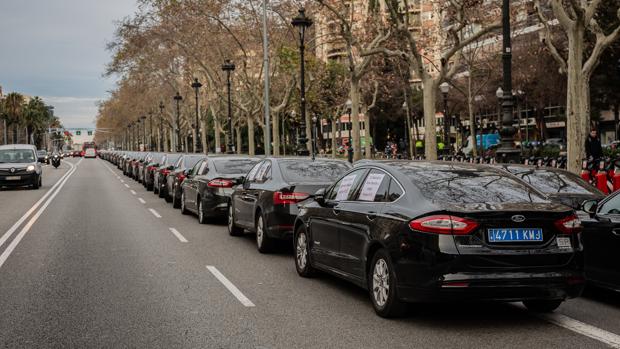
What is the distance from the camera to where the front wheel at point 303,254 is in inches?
384

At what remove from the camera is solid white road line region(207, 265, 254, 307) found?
324 inches

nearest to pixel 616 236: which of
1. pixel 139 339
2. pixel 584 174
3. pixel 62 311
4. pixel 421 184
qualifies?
pixel 421 184

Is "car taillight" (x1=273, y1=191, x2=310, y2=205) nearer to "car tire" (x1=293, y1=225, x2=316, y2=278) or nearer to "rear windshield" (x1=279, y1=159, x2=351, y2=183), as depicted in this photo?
"rear windshield" (x1=279, y1=159, x2=351, y2=183)

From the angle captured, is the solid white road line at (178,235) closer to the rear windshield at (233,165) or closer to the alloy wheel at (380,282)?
the rear windshield at (233,165)

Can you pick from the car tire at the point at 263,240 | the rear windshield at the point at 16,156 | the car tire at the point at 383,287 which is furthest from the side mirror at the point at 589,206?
the rear windshield at the point at 16,156

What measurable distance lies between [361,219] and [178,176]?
14.9 meters

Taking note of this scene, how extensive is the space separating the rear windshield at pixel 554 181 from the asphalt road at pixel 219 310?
6.92ft

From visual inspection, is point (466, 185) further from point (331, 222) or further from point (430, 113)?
point (430, 113)

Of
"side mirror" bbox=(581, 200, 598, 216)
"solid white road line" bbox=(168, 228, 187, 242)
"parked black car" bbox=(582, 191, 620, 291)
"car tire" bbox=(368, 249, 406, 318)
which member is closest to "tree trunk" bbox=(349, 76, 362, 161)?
"solid white road line" bbox=(168, 228, 187, 242)

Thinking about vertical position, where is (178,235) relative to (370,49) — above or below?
below

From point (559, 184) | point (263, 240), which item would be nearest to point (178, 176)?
point (263, 240)

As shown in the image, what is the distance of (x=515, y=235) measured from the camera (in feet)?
22.4

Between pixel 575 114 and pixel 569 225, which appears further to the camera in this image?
pixel 575 114

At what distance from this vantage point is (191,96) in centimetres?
8431
